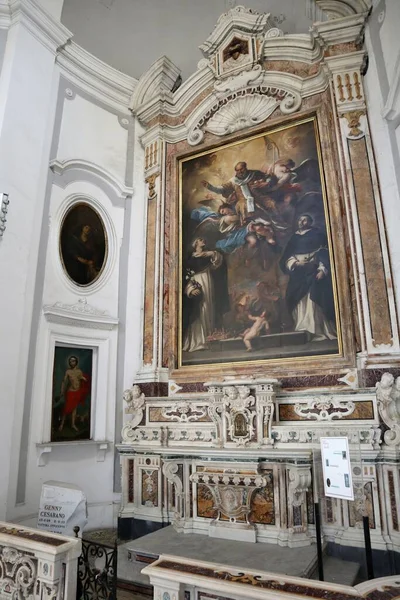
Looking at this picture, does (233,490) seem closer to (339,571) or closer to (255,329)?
(339,571)

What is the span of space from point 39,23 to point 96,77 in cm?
129

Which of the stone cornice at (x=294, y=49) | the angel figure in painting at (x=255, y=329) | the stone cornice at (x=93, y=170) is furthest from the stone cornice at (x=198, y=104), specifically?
the angel figure in painting at (x=255, y=329)

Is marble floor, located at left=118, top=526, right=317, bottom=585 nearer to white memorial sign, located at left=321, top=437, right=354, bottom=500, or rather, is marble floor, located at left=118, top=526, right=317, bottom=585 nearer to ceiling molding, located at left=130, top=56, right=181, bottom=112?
white memorial sign, located at left=321, top=437, right=354, bottom=500

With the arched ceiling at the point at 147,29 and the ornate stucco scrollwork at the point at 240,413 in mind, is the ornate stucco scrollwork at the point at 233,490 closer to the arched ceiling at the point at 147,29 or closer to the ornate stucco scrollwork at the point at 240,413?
the ornate stucco scrollwork at the point at 240,413

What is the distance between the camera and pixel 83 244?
6.96 metres

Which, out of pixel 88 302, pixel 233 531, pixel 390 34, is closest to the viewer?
pixel 233 531

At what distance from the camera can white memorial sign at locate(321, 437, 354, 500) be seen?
3.51m

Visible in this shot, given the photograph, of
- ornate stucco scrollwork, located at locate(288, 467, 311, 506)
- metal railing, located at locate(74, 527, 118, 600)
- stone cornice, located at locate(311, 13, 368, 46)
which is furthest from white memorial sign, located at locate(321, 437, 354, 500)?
stone cornice, located at locate(311, 13, 368, 46)

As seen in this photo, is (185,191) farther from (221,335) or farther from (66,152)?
(221,335)

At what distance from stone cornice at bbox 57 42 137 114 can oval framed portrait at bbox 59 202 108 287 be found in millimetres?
2170

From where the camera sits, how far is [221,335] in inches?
251

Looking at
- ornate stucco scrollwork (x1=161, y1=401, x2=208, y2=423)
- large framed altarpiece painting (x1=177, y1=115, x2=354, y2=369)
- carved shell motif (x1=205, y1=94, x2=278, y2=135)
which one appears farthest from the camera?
carved shell motif (x1=205, y1=94, x2=278, y2=135)

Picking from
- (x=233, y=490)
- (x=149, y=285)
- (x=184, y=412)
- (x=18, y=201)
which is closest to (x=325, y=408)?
(x=233, y=490)

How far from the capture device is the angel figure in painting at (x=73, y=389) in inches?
246
